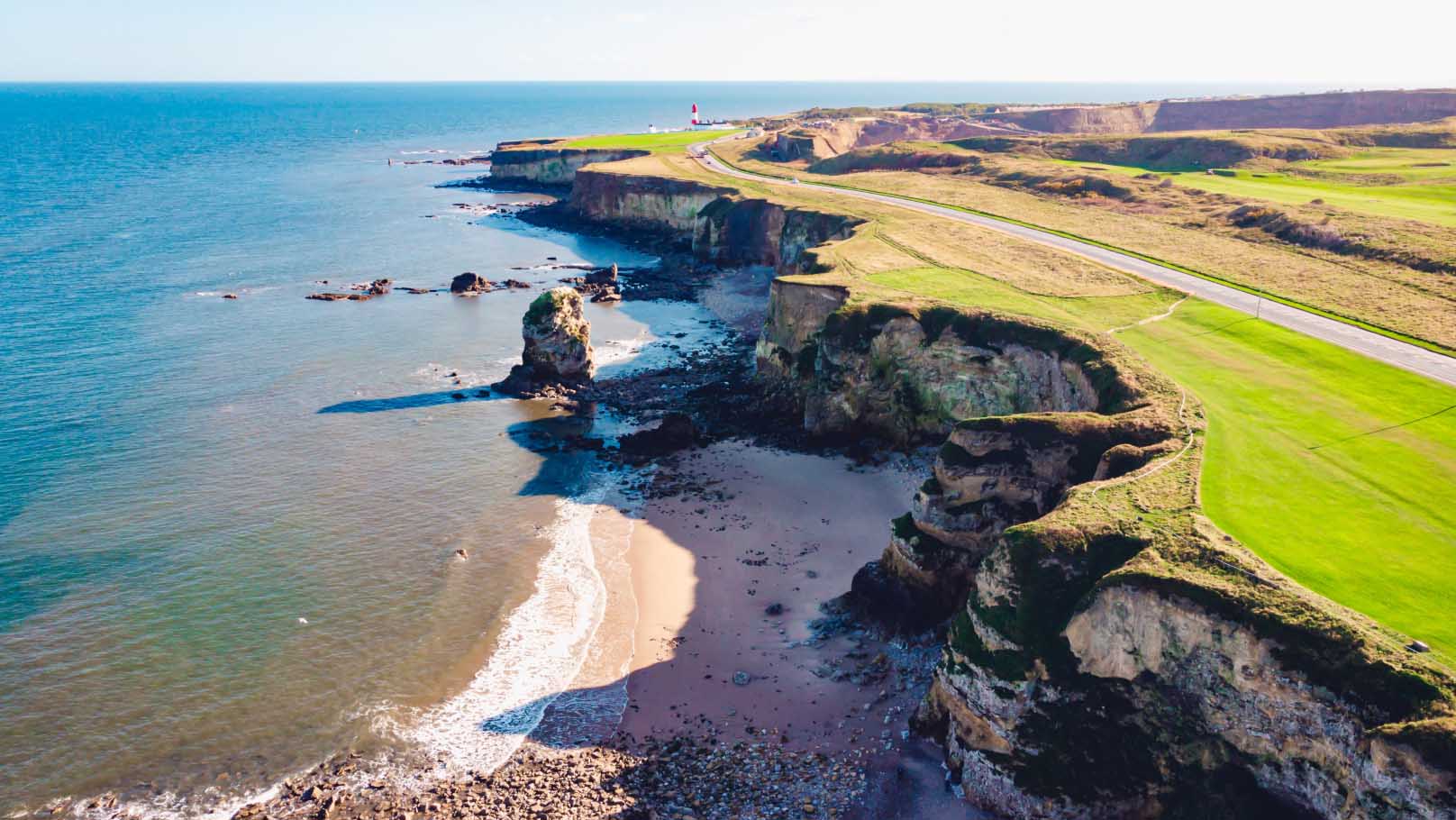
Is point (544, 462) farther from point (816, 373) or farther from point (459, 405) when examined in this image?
point (816, 373)

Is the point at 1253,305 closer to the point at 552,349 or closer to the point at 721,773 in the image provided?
the point at 721,773

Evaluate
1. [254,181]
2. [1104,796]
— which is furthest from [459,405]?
[254,181]

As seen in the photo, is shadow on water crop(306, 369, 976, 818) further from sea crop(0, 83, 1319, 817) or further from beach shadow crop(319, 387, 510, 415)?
beach shadow crop(319, 387, 510, 415)

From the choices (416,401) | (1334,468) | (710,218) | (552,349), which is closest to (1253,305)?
(1334,468)

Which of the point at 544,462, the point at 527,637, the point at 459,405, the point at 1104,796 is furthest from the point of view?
the point at 459,405

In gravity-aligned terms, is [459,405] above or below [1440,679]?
below

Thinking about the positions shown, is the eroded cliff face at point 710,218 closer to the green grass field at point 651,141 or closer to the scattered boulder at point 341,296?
the green grass field at point 651,141

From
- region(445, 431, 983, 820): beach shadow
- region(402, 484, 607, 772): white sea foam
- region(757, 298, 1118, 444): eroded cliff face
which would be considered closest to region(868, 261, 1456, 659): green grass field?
region(757, 298, 1118, 444): eroded cliff face
